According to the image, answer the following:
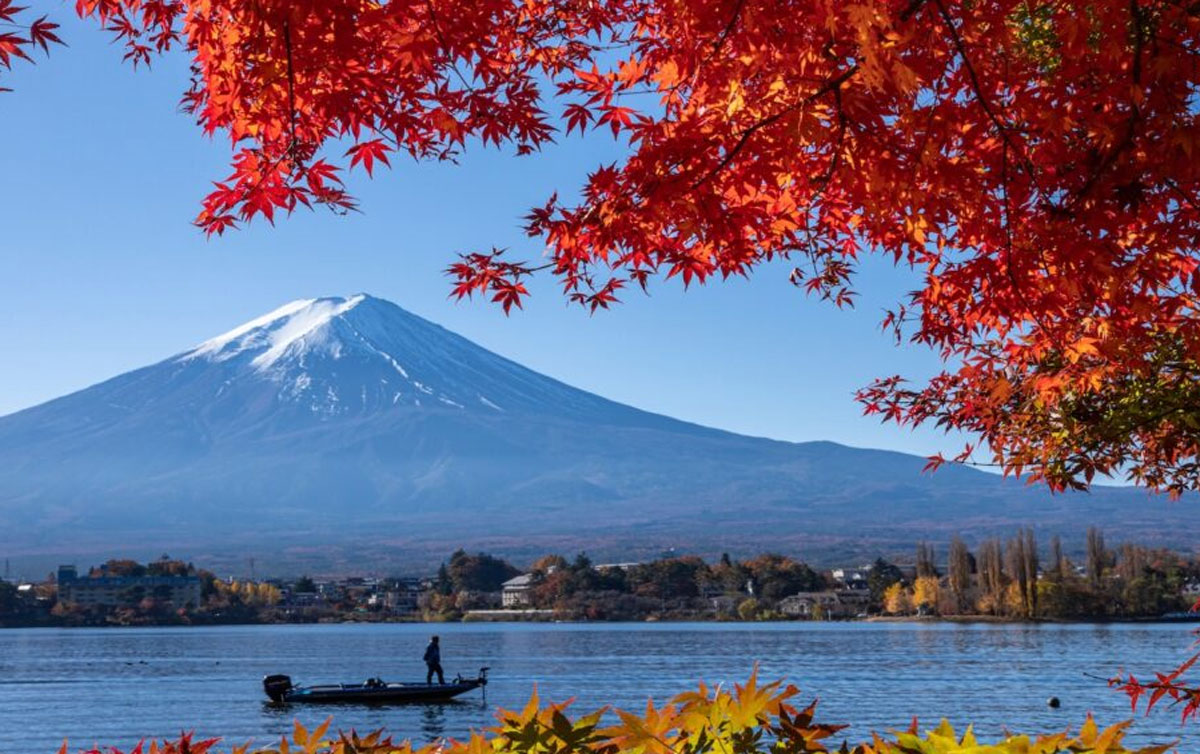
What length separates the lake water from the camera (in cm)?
5838

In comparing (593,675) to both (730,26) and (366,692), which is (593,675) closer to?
(366,692)

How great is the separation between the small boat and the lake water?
686 millimetres

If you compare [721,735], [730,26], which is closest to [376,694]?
[730,26]

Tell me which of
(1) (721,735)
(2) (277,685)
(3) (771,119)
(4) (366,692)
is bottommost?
(4) (366,692)

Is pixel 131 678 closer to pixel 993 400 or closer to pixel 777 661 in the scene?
pixel 777 661

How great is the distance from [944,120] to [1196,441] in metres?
5.95

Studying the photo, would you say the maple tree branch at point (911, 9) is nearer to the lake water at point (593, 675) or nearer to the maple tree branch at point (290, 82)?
the maple tree branch at point (290, 82)

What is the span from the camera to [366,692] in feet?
217

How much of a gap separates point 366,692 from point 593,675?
80.0ft

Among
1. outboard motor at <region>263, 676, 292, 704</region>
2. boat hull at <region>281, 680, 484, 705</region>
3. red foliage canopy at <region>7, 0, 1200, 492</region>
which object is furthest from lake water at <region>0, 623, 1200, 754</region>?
red foliage canopy at <region>7, 0, 1200, 492</region>

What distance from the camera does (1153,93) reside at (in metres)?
6.49

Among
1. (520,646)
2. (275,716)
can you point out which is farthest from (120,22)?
(520,646)

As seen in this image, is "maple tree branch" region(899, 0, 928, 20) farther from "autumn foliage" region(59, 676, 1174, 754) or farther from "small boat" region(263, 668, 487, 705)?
"small boat" region(263, 668, 487, 705)

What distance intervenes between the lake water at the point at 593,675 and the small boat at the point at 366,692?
69 cm
